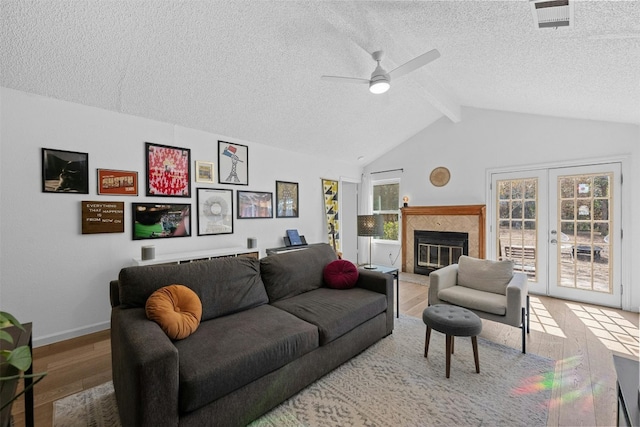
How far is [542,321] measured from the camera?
10.4ft

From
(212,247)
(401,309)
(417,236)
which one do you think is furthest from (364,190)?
(212,247)

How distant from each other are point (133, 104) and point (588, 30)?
4077 mm

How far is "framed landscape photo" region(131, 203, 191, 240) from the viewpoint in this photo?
126 inches

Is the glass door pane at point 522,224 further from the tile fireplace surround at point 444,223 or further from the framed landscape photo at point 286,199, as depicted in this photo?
the framed landscape photo at point 286,199

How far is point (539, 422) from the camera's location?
65.8 inches

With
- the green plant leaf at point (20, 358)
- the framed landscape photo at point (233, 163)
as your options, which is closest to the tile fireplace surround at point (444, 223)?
the framed landscape photo at point (233, 163)

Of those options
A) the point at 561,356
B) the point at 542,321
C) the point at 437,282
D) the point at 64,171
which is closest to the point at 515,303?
the point at 561,356

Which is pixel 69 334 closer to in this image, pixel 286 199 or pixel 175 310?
pixel 175 310

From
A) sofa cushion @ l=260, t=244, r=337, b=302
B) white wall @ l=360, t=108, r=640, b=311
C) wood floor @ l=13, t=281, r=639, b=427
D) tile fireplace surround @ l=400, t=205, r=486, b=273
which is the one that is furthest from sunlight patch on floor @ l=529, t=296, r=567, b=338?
sofa cushion @ l=260, t=244, r=337, b=302

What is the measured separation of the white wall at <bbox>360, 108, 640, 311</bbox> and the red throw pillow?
10.1ft

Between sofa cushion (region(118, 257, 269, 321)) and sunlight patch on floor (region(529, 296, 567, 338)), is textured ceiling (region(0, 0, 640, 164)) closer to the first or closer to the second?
sofa cushion (region(118, 257, 269, 321))

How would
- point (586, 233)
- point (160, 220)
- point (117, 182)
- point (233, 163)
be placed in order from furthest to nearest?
point (233, 163) → point (586, 233) → point (160, 220) → point (117, 182)

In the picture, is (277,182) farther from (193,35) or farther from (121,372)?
(121,372)

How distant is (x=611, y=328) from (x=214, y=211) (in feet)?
16.4
